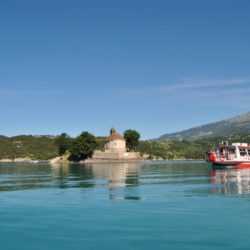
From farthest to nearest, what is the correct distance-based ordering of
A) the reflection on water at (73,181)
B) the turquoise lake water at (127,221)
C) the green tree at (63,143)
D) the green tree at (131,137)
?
the green tree at (63,143)
the green tree at (131,137)
the reflection on water at (73,181)
the turquoise lake water at (127,221)

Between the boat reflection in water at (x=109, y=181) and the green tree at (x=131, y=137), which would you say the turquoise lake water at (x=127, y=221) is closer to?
the boat reflection in water at (x=109, y=181)

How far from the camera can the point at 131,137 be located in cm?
17175

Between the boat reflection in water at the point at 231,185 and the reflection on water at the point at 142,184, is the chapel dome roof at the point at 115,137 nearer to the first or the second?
the reflection on water at the point at 142,184

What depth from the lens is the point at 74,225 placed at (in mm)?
21469

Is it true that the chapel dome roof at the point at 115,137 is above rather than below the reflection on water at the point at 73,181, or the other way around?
above

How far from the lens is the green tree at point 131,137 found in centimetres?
17200

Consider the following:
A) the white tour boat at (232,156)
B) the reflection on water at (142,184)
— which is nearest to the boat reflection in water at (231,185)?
the reflection on water at (142,184)

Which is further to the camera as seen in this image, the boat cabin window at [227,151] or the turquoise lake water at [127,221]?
the boat cabin window at [227,151]

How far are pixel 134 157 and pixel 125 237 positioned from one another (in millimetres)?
142478

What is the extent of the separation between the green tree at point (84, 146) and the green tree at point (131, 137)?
45.9ft

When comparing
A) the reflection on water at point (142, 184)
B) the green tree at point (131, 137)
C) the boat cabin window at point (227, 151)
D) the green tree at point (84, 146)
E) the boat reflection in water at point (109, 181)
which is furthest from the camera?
the green tree at point (131, 137)

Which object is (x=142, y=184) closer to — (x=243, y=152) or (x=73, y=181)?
(x=73, y=181)

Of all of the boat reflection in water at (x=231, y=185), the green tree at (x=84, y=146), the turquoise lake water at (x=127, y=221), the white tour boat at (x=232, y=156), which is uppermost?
the green tree at (x=84, y=146)

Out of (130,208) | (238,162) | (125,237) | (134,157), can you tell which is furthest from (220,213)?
(134,157)
